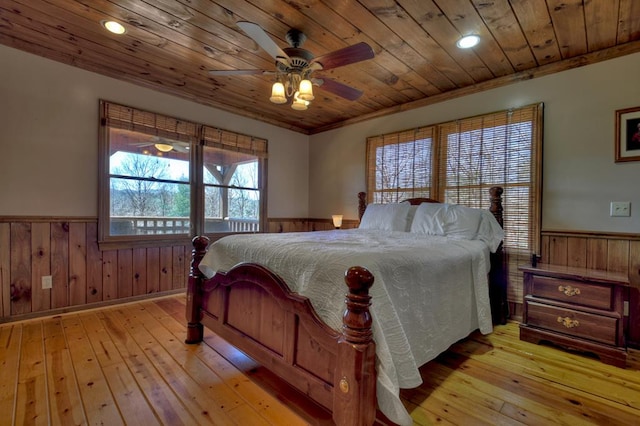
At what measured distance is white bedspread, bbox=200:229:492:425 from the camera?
4.44 feet

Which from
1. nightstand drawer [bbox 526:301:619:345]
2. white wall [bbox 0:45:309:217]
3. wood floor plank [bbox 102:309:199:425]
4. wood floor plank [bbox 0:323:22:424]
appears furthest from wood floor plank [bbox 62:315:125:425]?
nightstand drawer [bbox 526:301:619:345]

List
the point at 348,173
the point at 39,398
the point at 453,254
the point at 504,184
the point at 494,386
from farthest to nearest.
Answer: the point at 348,173 → the point at 504,184 → the point at 453,254 → the point at 494,386 → the point at 39,398

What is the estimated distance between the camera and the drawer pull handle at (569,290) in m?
2.25

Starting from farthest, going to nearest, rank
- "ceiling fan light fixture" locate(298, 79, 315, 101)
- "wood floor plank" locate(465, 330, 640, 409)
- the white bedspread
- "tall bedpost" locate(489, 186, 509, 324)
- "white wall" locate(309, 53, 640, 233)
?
"tall bedpost" locate(489, 186, 509, 324), "white wall" locate(309, 53, 640, 233), "ceiling fan light fixture" locate(298, 79, 315, 101), "wood floor plank" locate(465, 330, 640, 409), the white bedspread

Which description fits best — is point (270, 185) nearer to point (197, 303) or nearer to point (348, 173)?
point (348, 173)

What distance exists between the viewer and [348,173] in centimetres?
454

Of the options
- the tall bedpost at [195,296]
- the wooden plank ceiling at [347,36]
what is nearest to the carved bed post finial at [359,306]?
the tall bedpost at [195,296]

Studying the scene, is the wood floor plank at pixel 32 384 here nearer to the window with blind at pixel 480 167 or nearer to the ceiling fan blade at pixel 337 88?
the ceiling fan blade at pixel 337 88

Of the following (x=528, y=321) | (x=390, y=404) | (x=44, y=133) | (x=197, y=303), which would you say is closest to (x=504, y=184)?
(x=528, y=321)

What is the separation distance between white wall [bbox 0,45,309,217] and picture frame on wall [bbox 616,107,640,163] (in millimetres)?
4545

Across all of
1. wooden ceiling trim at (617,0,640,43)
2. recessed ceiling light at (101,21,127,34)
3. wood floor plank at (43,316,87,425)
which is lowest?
wood floor plank at (43,316,87,425)

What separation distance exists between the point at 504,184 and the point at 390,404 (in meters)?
2.66

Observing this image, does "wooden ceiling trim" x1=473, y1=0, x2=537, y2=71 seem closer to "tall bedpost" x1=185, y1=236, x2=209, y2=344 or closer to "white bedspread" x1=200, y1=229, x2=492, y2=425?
"white bedspread" x1=200, y1=229, x2=492, y2=425

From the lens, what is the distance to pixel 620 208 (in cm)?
246
